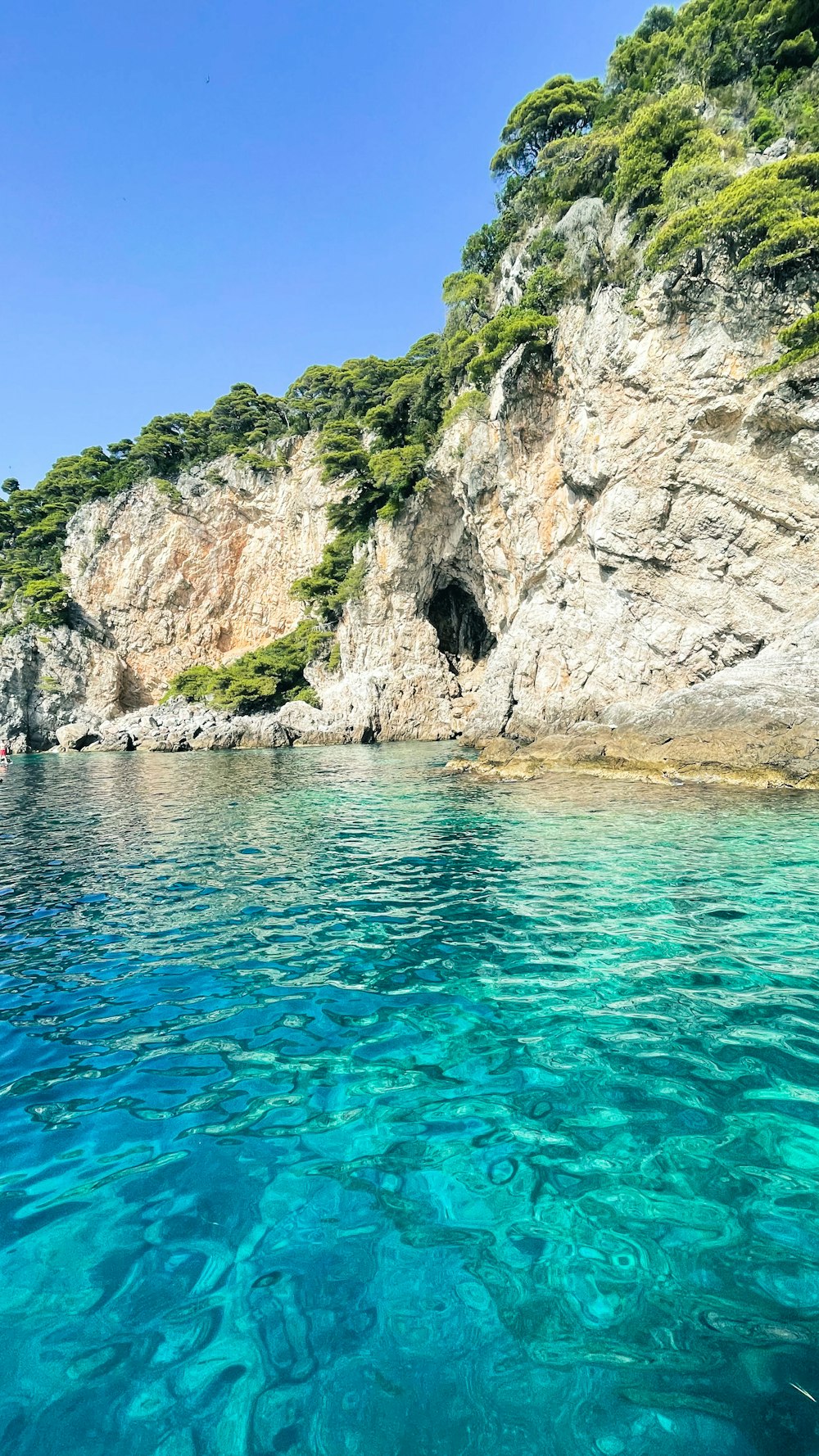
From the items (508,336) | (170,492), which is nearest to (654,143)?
(508,336)

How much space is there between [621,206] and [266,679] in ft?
101

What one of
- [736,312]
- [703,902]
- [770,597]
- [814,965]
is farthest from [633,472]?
[814,965]

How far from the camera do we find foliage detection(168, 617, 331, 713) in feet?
142

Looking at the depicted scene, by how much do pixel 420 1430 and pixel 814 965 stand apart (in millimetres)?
4482

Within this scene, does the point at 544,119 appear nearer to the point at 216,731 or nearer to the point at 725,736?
the point at 725,736

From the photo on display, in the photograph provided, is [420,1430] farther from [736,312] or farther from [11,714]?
[11,714]

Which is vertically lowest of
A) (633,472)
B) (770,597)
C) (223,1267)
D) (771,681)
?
(223,1267)

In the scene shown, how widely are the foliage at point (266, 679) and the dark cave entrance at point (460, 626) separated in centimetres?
760

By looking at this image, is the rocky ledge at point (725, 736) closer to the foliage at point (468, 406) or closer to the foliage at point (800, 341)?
the foliage at point (800, 341)

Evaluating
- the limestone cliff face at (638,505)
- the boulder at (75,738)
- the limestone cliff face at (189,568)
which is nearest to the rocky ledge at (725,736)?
the limestone cliff face at (638,505)

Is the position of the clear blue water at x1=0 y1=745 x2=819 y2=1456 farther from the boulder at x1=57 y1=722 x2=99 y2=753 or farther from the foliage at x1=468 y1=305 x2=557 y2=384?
the boulder at x1=57 y1=722 x2=99 y2=753

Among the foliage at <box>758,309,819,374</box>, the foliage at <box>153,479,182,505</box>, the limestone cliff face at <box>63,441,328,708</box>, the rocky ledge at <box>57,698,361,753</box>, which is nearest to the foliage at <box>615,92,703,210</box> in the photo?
the foliage at <box>758,309,819,374</box>

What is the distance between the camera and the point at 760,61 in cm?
2238

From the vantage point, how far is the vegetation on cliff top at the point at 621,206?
18.1m
